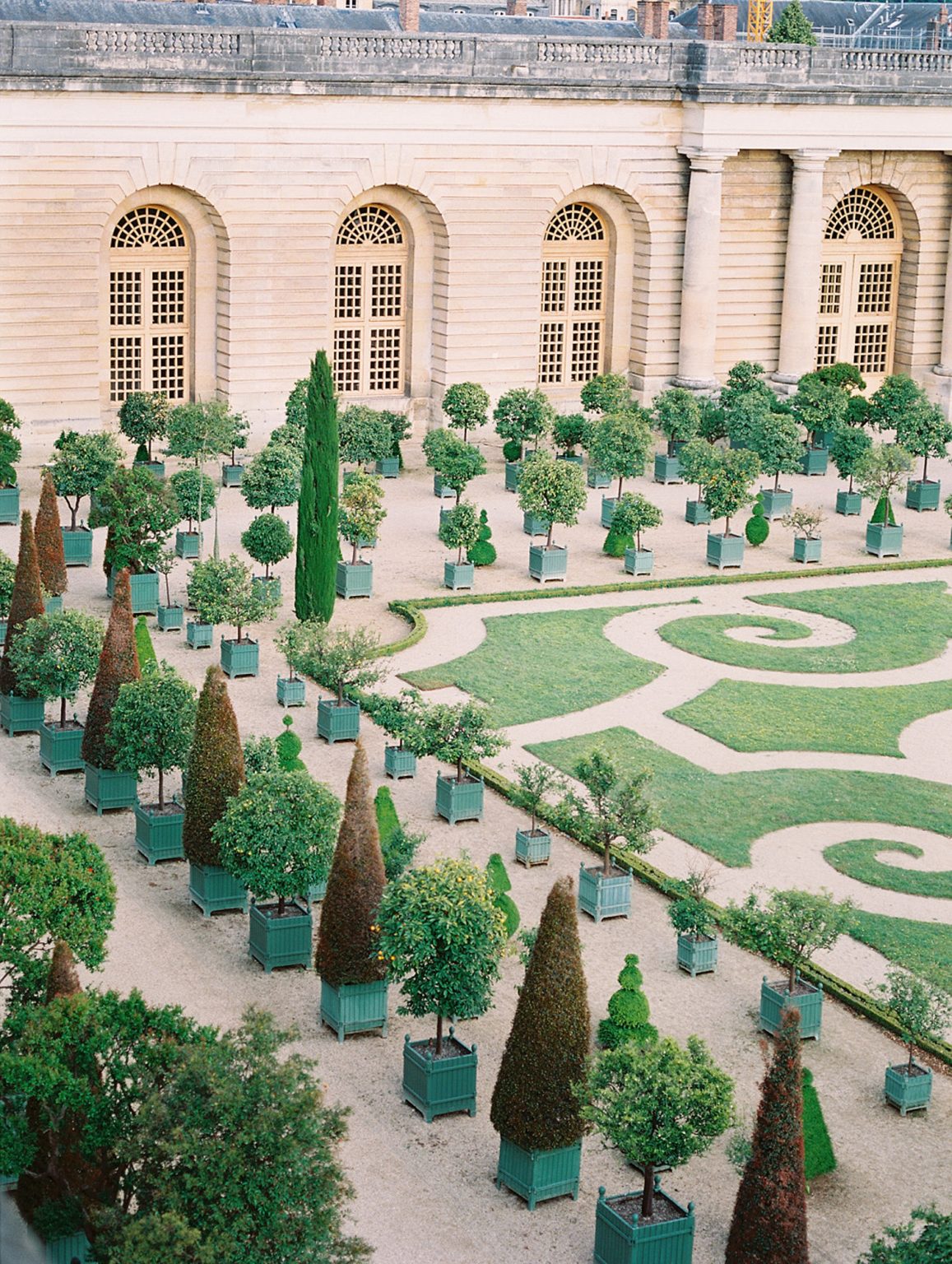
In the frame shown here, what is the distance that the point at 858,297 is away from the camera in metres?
71.6

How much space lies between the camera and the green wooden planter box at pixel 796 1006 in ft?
98.5

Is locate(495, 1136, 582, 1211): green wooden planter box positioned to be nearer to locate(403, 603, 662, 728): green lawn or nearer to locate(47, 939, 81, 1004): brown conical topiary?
locate(47, 939, 81, 1004): brown conical topiary

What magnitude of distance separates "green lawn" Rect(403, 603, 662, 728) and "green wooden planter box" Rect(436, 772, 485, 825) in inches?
176

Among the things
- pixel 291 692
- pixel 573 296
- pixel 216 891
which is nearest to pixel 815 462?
pixel 573 296

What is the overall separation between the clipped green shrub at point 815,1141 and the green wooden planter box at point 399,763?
13.4 metres

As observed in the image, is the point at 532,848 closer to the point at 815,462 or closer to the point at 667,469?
the point at 667,469

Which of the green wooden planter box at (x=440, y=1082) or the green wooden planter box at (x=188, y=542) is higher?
the green wooden planter box at (x=188, y=542)

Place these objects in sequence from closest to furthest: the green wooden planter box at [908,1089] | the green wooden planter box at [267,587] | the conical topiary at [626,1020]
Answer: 1. the green wooden planter box at [908,1089]
2. the conical topiary at [626,1020]
3. the green wooden planter box at [267,587]

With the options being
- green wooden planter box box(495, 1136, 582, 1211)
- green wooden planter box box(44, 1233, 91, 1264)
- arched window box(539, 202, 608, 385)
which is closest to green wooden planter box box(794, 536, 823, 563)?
arched window box(539, 202, 608, 385)

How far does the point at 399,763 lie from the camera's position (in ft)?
127

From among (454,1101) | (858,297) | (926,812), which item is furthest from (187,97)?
(454,1101)

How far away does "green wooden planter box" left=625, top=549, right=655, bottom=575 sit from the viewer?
51.5 m

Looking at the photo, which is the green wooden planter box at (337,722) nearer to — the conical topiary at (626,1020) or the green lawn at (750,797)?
the green lawn at (750,797)

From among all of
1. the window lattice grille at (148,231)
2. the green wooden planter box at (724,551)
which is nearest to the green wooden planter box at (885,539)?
the green wooden planter box at (724,551)
